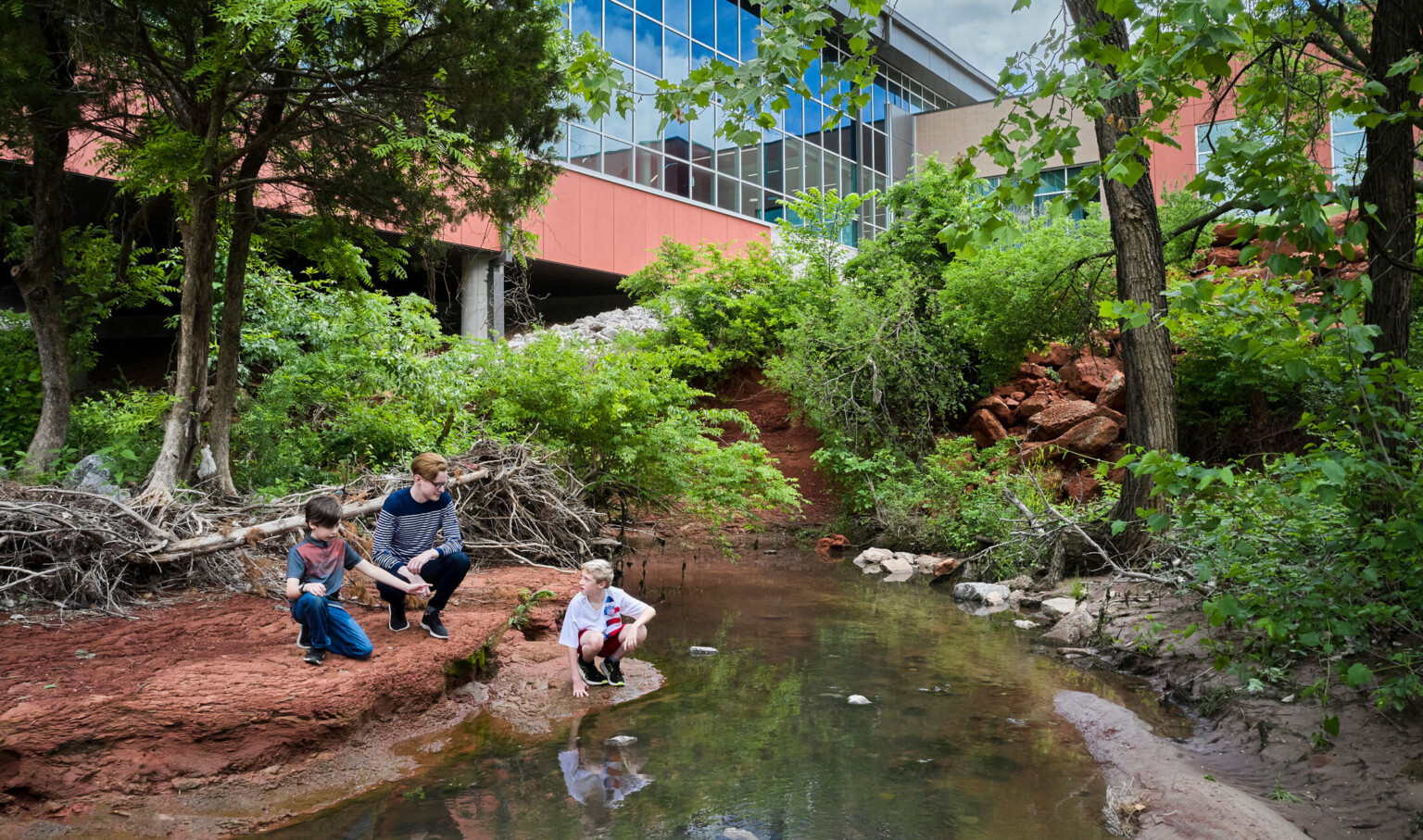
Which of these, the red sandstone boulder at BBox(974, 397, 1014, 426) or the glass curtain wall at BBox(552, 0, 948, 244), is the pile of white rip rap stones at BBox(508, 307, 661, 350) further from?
the red sandstone boulder at BBox(974, 397, 1014, 426)

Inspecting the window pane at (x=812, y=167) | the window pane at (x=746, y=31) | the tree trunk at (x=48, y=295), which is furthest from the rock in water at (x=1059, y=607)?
the window pane at (x=746, y=31)

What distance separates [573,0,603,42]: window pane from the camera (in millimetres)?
22794

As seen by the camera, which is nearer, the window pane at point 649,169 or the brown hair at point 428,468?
the brown hair at point 428,468

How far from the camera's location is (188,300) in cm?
887

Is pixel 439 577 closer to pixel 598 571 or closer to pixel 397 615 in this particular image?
pixel 397 615

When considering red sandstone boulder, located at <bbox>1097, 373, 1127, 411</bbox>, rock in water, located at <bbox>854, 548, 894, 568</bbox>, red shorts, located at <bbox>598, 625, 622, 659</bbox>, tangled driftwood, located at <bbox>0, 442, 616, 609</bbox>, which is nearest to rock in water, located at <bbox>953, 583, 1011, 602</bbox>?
rock in water, located at <bbox>854, 548, 894, 568</bbox>

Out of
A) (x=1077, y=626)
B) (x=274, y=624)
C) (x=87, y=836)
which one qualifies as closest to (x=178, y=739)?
(x=87, y=836)

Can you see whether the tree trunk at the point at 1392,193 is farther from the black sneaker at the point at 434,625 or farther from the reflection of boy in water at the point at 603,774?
the black sneaker at the point at 434,625

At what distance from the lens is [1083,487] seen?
14.2 m

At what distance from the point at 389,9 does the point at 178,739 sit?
5.38 m

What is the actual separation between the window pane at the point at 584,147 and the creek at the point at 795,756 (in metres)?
16.6

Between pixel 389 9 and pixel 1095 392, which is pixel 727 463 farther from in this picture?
pixel 1095 392

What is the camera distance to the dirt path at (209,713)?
423 centimetres

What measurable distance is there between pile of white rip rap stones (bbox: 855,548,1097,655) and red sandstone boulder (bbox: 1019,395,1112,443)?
11.0 feet
